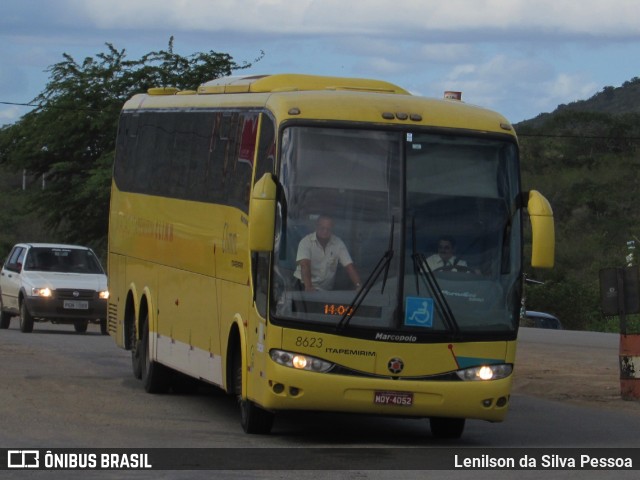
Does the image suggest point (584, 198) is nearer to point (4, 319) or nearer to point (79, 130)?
point (79, 130)

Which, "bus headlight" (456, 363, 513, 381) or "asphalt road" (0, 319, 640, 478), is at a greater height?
"bus headlight" (456, 363, 513, 381)

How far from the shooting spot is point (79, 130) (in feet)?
159

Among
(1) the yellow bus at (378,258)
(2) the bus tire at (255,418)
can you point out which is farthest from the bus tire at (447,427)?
(2) the bus tire at (255,418)

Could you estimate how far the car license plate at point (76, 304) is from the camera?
28.9m

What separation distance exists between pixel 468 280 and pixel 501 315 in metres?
0.46

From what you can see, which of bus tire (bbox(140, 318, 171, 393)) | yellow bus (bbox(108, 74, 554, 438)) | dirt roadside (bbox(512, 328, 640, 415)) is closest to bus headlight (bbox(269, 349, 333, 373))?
yellow bus (bbox(108, 74, 554, 438))

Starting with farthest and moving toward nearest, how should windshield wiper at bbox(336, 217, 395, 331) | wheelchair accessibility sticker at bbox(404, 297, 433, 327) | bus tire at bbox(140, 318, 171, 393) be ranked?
bus tire at bbox(140, 318, 171, 393), wheelchair accessibility sticker at bbox(404, 297, 433, 327), windshield wiper at bbox(336, 217, 395, 331)

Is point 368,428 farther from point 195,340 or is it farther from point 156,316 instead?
point 156,316

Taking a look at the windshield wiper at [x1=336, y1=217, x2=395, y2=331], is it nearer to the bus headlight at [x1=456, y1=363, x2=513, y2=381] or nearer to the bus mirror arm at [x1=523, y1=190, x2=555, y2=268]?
the bus headlight at [x1=456, y1=363, x2=513, y2=381]

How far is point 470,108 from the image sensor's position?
46.0 ft

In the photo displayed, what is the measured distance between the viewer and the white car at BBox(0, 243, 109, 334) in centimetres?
2889

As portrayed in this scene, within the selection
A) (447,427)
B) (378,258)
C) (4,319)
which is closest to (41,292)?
(4,319)

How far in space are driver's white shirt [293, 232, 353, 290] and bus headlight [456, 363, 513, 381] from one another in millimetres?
1451

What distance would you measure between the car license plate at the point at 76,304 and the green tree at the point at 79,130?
18.4 metres
